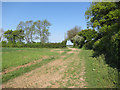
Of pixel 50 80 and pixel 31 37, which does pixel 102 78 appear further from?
pixel 31 37

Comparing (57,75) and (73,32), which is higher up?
(73,32)

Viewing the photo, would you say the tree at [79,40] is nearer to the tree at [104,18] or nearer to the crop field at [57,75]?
the tree at [104,18]

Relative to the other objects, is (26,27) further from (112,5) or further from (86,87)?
(86,87)

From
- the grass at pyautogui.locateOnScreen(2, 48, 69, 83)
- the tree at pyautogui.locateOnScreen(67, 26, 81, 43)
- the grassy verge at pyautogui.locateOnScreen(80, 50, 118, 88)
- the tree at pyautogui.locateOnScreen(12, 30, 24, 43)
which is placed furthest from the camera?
the tree at pyautogui.locateOnScreen(67, 26, 81, 43)

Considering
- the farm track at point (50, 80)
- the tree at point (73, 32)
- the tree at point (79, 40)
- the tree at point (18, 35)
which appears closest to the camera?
the farm track at point (50, 80)

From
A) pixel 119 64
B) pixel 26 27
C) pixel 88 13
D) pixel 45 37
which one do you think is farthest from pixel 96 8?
pixel 45 37

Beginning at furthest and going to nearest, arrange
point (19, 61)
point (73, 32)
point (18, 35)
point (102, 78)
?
point (73, 32) < point (18, 35) < point (19, 61) < point (102, 78)

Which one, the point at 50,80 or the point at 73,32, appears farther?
the point at 73,32

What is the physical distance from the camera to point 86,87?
319 centimetres

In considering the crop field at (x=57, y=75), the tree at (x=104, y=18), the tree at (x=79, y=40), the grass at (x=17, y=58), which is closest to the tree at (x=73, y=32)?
the tree at (x=79, y=40)

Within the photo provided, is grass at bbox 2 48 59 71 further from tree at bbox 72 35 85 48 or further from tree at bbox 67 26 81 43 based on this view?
tree at bbox 67 26 81 43

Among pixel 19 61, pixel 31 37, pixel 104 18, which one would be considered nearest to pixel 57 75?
pixel 19 61

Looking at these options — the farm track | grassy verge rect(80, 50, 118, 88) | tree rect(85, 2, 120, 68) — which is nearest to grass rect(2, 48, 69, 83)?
the farm track

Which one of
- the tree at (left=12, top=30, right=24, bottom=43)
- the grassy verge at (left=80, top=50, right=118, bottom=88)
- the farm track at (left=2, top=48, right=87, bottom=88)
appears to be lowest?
the farm track at (left=2, top=48, right=87, bottom=88)
